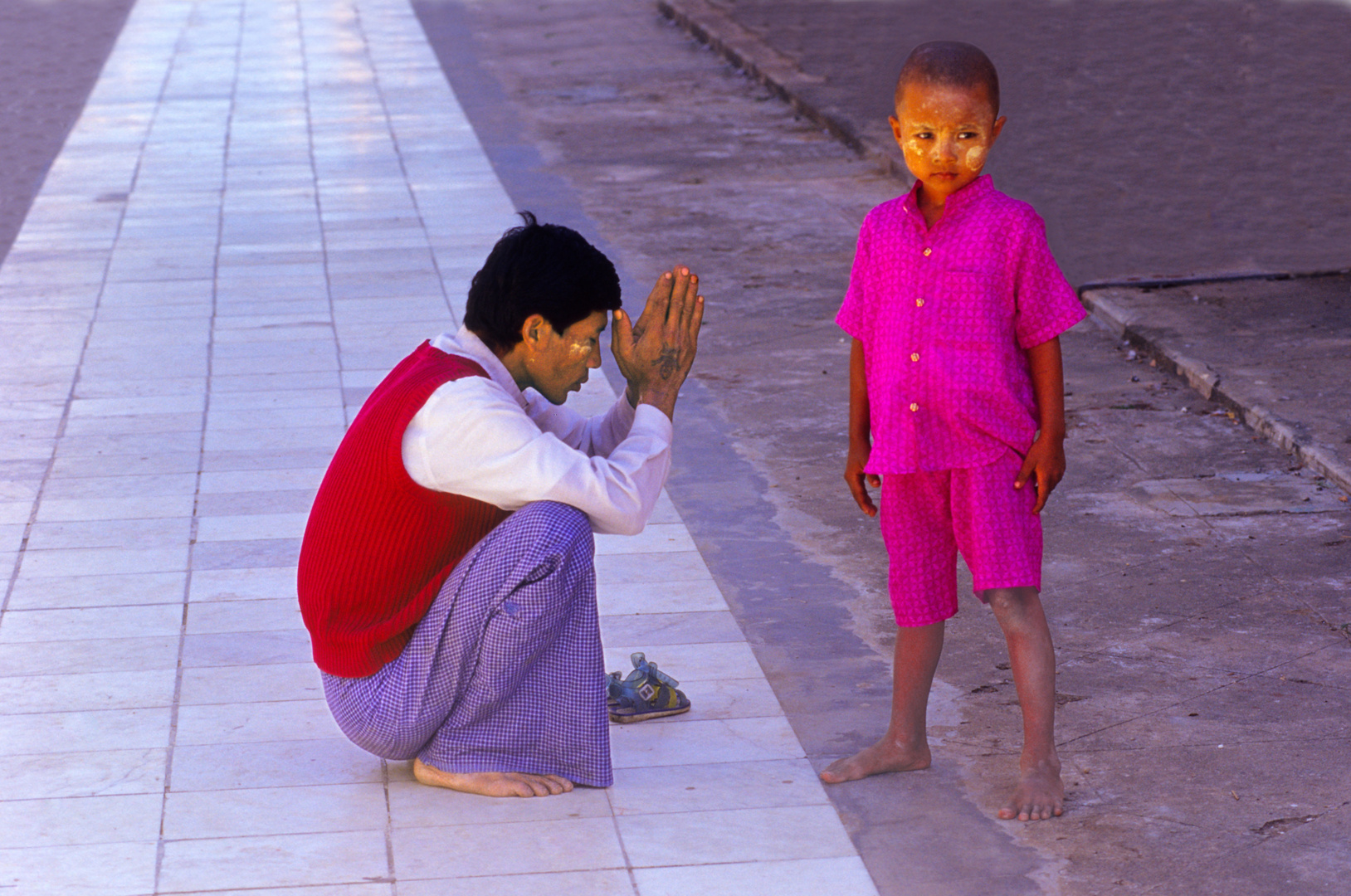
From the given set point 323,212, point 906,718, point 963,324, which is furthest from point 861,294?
point 323,212

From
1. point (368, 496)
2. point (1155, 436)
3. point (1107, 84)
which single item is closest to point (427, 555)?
point (368, 496)

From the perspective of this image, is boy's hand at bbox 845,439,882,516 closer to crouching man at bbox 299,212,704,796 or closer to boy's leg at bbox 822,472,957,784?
boy's leg at bbox 822,472,957,784

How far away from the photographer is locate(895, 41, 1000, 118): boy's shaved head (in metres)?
3.15

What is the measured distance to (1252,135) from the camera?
1097 centimetres

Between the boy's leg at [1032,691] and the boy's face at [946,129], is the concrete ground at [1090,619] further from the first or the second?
the boy's face at [946,129]

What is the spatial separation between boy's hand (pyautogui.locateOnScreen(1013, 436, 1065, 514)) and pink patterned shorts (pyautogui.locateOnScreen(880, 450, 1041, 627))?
30 millimetres

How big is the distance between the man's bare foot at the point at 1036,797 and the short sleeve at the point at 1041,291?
872 millimetres

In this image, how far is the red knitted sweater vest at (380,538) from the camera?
3.30 metres

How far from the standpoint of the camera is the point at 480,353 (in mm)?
3387

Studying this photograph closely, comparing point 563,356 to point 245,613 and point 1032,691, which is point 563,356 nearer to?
point 1032,691

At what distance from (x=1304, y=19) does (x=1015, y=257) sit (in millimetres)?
13583

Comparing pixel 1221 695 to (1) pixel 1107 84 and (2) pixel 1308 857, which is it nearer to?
(2) pixel 1308 857

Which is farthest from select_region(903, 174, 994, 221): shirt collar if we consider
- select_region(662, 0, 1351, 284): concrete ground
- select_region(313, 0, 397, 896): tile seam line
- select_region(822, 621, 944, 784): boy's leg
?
select_region(662, 0, 1351, 284): concrete ground

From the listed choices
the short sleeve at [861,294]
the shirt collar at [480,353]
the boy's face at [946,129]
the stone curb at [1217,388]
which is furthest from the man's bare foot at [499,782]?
the stone curb at [1217,388]
